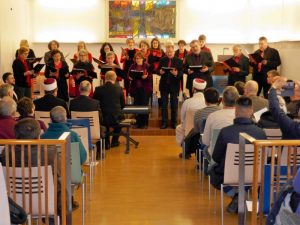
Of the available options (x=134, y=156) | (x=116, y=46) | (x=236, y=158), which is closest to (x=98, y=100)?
(x=134, y=156)

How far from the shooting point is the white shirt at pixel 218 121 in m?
5.45

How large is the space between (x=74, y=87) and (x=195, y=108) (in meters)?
3.98

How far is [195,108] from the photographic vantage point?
23.8 feet

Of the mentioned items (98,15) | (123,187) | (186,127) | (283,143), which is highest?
(98,15)

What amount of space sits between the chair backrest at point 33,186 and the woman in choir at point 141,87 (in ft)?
20.2

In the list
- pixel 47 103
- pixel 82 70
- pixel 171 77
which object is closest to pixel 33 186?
pixel 47 103

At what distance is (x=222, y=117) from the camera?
5488 mm

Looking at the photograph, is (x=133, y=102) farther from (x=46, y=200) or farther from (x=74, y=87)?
(x=46, y=200)

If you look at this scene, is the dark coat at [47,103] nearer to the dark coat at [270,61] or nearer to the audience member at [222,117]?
the audience member at [222,117]

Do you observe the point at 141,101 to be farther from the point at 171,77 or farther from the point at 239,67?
the point at 239,67

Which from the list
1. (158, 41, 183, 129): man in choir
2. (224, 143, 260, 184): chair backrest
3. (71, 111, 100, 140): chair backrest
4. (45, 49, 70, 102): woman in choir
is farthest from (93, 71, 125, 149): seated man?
(224, 143, 260, 184): chair backrest

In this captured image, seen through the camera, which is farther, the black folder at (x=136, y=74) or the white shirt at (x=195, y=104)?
the black folder at (x=136, y=74)

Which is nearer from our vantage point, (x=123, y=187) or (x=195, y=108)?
(x=123, y=187)

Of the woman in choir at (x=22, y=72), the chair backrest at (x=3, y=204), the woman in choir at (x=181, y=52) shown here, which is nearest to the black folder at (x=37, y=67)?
the woman in choir at (x=22, y=72)
